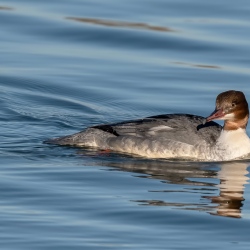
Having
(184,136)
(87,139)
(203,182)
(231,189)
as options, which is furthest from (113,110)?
(231,189)

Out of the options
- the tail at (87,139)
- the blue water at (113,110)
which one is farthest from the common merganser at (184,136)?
the blue water at (113,110)

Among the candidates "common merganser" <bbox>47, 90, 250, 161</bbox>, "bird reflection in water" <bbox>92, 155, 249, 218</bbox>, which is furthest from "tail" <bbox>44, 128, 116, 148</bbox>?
"bird reflection in water" <bbox>92, 155, 249, 218</bbox>

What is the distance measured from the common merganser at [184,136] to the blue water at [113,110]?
236 mm

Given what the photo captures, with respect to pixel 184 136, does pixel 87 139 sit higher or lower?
lower

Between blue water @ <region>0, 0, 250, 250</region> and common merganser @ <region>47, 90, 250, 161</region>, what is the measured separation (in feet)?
0.77

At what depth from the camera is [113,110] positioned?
17.4 meters

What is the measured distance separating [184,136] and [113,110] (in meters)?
2.70

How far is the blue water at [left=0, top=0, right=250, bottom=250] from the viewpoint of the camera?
11.3 meters

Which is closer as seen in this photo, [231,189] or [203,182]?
[231,189]

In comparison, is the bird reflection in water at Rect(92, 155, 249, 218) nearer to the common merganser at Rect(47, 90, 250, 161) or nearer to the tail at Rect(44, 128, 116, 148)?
the common merganser at Rect(47, 90, 250, 161)

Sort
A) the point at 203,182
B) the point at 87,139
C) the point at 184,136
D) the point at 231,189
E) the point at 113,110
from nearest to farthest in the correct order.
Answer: the point at 231,189
the point at 203,182
the point at 184,136
the point at 87,139
the point at 113,110

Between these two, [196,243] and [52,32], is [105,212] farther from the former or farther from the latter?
[52,32]

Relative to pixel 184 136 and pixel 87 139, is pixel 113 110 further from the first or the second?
pixel 184 136

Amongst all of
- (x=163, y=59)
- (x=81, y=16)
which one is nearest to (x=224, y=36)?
(x=163, y=59)
